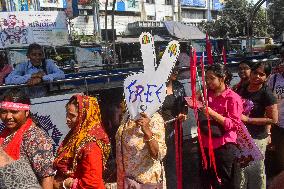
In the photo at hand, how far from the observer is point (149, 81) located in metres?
2.56

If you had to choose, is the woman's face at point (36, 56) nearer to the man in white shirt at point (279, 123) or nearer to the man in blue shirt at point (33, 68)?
the man in blue shirt at point (33, 68)

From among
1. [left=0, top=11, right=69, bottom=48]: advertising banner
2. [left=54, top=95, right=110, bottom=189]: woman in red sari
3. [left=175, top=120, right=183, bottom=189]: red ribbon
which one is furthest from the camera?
[left=0, top=11, right=69, bottom=48]: advertising banner

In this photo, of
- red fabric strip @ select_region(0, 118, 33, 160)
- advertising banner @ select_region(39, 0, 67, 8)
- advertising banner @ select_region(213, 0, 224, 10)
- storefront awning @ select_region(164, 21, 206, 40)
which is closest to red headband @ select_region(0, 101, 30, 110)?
red fabric strip @ select_region(0, 118, 33, 160)

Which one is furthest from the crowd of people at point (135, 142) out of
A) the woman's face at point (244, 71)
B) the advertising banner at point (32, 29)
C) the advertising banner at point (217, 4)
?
the advertising banner at point (217, 4)

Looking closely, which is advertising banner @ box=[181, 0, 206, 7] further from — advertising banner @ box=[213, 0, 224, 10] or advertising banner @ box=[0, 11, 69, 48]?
advertising banner @ box=[0, 11, 69, 48]

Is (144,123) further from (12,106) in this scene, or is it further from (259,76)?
(259,76)

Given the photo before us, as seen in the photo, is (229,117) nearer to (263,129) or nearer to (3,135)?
(263,129)

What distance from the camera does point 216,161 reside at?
336cm

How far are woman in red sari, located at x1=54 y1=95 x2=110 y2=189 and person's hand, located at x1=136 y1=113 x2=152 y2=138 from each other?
262mm

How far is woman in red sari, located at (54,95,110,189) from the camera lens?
248cm

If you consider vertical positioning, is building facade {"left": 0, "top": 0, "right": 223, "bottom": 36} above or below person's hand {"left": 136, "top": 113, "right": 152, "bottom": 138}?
above

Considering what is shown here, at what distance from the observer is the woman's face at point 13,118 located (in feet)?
8.25

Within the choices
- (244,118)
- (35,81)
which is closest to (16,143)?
(35,81)

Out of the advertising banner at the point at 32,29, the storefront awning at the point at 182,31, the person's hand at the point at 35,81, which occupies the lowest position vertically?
the person's hand at the point at 35,81
